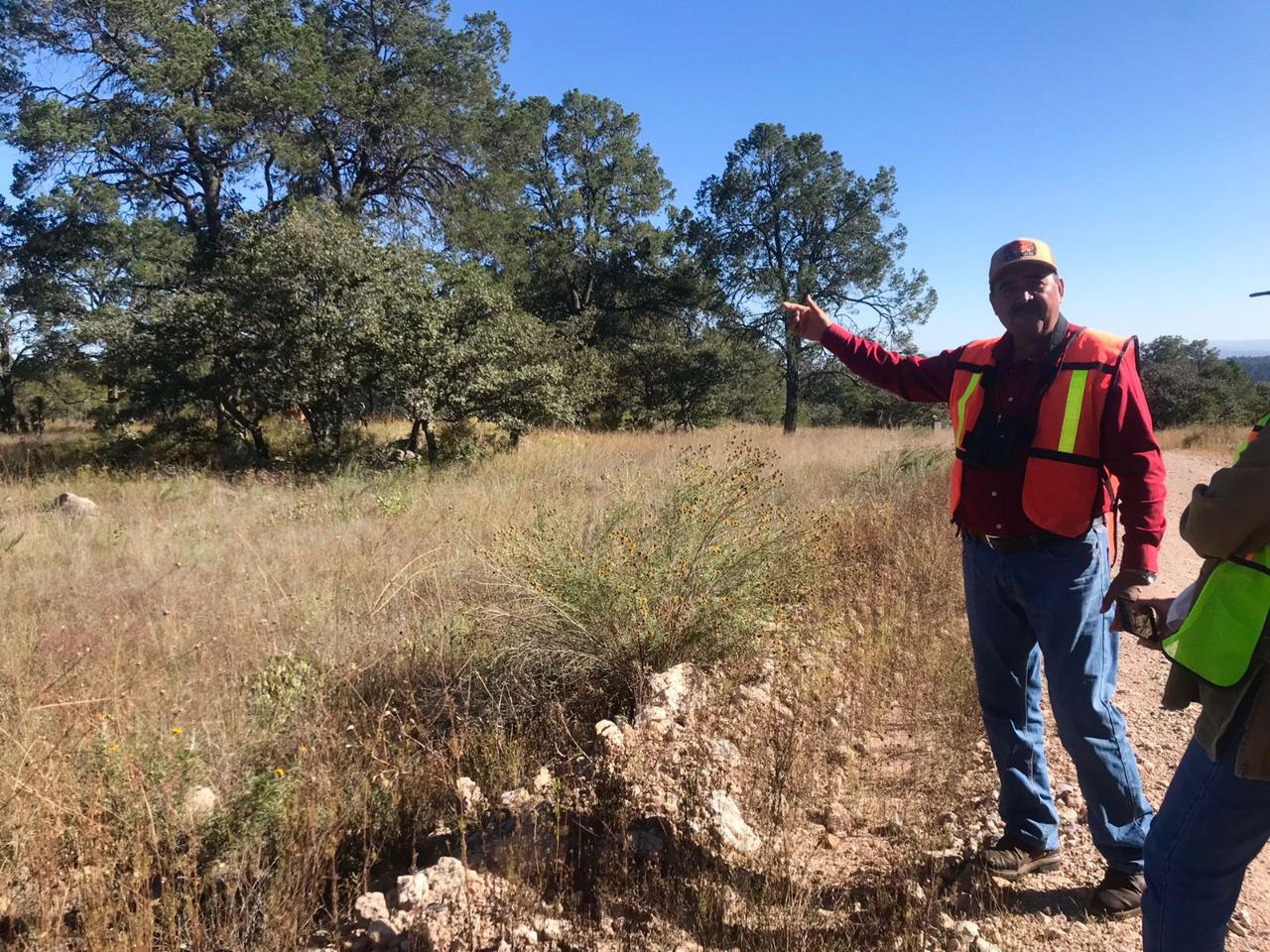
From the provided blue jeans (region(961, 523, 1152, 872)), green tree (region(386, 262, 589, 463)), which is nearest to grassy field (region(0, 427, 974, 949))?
blue jeans (region(961, 523, 1152, 872))

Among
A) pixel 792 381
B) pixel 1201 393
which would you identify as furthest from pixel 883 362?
pixel 1201 393

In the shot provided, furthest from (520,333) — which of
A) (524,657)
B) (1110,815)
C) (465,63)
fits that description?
(1110,815)

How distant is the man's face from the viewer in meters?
2.09

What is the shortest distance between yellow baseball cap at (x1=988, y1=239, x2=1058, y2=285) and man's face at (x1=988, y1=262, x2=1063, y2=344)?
0.05 feet

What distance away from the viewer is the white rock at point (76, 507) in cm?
751

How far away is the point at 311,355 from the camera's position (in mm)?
10500

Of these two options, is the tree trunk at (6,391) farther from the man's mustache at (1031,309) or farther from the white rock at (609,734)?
the man's mustache at (1031,309)

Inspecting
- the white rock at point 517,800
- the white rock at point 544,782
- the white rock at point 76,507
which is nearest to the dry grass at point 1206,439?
the white rock at point 544,782

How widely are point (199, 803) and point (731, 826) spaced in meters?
1.87

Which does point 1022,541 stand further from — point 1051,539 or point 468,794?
point 468,794

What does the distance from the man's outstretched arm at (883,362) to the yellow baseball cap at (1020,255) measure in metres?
0.42

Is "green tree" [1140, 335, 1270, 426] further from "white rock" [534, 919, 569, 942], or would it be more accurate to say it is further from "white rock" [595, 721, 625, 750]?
"white rock" [534, 919, 569, 942]

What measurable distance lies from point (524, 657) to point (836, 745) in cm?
145

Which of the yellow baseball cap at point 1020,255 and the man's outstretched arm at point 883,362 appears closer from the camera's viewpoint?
the yellow baseball cap at point 1020,255
